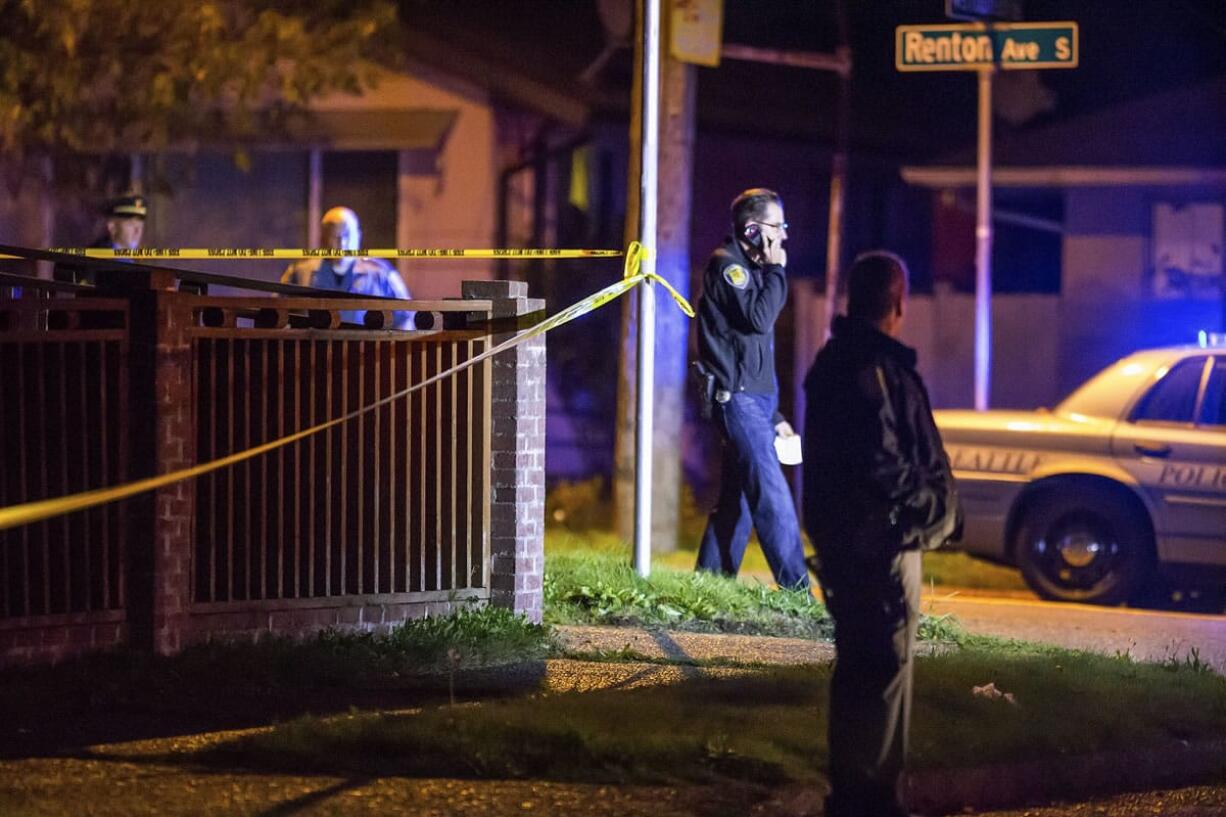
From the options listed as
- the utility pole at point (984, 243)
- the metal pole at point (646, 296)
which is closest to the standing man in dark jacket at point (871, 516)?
the metal pole at point (646, 296)

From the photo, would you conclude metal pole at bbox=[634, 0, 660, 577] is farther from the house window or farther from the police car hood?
the house window

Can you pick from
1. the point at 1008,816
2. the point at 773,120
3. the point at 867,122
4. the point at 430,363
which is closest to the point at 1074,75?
the point at 867,122

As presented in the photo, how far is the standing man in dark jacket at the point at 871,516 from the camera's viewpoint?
5.37m

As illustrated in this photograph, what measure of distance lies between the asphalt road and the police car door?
471 mm

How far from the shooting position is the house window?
53.4 ft

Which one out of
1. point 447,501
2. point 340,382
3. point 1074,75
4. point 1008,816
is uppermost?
point 1074,75

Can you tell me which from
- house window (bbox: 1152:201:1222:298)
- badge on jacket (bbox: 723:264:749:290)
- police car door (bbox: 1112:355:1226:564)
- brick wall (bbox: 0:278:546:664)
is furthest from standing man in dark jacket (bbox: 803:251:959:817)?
house window (bbox: 1152:201:1222:298)

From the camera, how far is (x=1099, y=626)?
9750 mm

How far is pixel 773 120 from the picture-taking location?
1988 cm

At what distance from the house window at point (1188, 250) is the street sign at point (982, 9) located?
3.52 m

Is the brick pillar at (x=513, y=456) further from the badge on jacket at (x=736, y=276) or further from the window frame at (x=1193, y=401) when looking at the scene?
the window frame at (x=1193, y=401)

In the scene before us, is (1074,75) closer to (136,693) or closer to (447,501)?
(447,501)

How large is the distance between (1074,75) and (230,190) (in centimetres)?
1036

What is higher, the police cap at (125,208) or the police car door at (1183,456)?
the police cap at (125,208)
